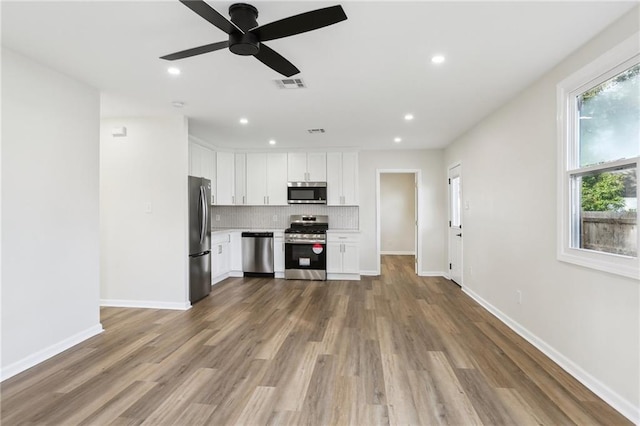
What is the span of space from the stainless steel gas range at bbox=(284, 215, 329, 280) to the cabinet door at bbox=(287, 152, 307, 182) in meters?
Answer: 1.07

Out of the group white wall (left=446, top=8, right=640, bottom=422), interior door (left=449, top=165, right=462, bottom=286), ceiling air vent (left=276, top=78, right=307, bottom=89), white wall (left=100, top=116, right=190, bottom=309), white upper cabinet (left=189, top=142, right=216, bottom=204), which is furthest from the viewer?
interior door (left=449, top=165, right=462, bottom=286)

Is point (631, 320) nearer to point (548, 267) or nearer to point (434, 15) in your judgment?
point (548, 267)

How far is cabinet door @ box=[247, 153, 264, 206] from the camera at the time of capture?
633cm

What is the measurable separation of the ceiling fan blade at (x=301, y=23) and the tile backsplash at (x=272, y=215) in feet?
15.4

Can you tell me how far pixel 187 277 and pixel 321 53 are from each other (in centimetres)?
323

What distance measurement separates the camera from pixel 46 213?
2742 millimetres

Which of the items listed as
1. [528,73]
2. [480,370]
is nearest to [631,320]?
[480,370]

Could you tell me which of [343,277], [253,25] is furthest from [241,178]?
[253,25]

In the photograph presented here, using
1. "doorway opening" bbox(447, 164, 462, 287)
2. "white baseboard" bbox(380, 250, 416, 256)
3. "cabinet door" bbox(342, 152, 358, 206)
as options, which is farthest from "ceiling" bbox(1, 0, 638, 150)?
"white baseboard" bbox(380, 250, 416, 256)

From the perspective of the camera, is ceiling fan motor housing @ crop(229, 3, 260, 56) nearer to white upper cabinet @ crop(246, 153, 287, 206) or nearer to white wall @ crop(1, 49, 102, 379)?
white wall @ crop(1, 49, 102, 379)

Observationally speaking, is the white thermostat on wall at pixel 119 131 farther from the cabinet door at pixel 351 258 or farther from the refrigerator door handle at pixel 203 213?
the cabinet door at pixel 351 258

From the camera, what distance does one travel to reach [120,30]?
2.19 meters

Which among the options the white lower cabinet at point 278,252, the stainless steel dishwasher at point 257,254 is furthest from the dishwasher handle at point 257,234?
the white lower cabinet at point 278,252

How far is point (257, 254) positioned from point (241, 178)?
5.20ft
